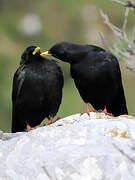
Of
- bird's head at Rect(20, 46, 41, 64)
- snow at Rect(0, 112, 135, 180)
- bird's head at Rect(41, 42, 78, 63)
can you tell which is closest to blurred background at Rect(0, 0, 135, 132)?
bird's head at Rect(20, 46, 41, 64)

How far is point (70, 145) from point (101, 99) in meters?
2.56

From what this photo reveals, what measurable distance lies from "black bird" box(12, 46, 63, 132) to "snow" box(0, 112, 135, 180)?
1971 mm

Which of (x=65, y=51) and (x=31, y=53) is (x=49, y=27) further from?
(x=65, y=51)

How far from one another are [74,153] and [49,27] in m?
15.2

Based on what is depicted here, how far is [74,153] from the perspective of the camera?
619 centimetres

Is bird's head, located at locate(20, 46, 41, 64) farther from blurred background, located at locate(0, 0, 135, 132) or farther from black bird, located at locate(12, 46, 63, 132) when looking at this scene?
blurred background, located at locate(0, 0, 135, 132)

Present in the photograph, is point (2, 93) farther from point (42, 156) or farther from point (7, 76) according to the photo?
point (42, 156)

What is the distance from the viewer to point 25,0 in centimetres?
2309

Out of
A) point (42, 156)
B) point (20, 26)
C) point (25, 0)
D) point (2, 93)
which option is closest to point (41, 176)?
point (42, 156)

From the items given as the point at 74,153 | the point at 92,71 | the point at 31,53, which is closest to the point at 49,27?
the point at 31,53

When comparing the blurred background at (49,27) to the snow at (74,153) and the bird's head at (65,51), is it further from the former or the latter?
the snow at (74,153)

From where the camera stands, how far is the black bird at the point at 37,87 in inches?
346

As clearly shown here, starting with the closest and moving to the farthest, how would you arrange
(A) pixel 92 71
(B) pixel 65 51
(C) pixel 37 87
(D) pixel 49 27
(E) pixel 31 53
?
(A) pixel 92 71, (B) pixel 65 51, (C) pixel 37 87, (E) pixel 31 53, (D) pixel 49 27

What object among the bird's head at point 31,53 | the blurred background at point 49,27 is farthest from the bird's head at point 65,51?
the blurred background at point 49,27
